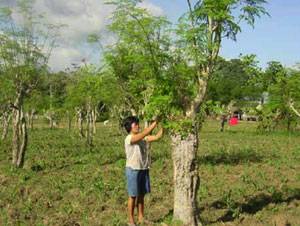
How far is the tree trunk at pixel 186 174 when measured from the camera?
6328mm

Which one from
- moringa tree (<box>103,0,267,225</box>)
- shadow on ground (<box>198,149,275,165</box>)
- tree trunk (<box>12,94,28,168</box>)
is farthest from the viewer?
shadow on ground (<box>198,149,275,165</box>)

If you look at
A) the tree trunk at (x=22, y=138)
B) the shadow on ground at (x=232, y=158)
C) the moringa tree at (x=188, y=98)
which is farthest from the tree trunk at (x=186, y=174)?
the tree trunk at (x=22, y=138)

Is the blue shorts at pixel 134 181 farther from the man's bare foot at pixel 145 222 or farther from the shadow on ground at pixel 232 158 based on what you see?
the shadow on ground at pixel 232 158

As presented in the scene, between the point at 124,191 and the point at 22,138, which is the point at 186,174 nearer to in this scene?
the point at 124,191

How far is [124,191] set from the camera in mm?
9477

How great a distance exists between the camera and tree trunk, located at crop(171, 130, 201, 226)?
633cm

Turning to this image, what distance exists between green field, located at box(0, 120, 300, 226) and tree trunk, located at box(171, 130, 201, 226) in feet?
1.33

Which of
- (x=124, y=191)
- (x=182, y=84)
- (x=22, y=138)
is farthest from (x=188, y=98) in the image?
(x=22, y=138)

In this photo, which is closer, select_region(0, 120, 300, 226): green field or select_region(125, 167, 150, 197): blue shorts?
select_region(125, 167, 150, 197): blue shorts

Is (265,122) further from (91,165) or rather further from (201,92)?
(201,92)

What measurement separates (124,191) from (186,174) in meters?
3.49

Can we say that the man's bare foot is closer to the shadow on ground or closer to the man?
the man

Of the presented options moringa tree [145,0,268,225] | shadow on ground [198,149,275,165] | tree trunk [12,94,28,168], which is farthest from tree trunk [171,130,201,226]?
tree trunk [12,94,28,168]

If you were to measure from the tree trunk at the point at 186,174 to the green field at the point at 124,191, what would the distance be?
0.40 m
